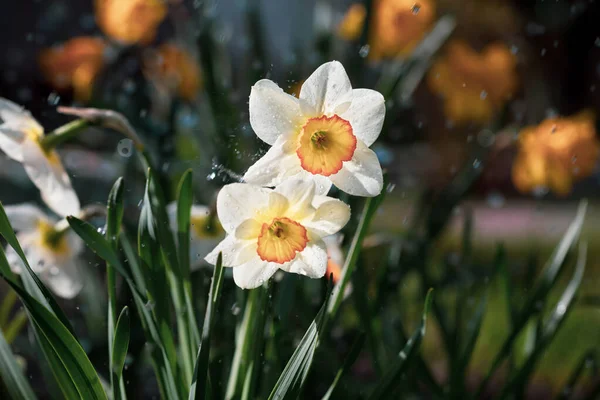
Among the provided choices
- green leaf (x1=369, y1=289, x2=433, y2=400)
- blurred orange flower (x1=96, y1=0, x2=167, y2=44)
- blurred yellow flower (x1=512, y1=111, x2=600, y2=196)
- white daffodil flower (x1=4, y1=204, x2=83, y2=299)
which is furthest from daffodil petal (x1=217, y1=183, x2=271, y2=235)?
blurred orange flower (x1=96, y1=0, x2=167, y2=44)

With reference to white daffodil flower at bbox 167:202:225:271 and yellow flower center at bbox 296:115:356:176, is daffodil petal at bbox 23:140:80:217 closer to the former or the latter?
white daffodil flower at bbox 167:202:225:271

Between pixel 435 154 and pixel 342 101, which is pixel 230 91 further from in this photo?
pixel 435 154

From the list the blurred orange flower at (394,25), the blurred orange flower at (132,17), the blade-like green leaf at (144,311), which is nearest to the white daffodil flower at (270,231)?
the blade-like green leaf at (144,311)

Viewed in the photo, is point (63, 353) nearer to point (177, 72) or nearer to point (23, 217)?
point (23, 217)

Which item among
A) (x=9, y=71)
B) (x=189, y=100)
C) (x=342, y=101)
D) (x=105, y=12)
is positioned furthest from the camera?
(x=9, y=71)

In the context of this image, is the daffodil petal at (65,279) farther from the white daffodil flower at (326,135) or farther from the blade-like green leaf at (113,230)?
the white daffodil flower at (326,135)

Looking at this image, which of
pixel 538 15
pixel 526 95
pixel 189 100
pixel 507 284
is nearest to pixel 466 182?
pixel 507 284
